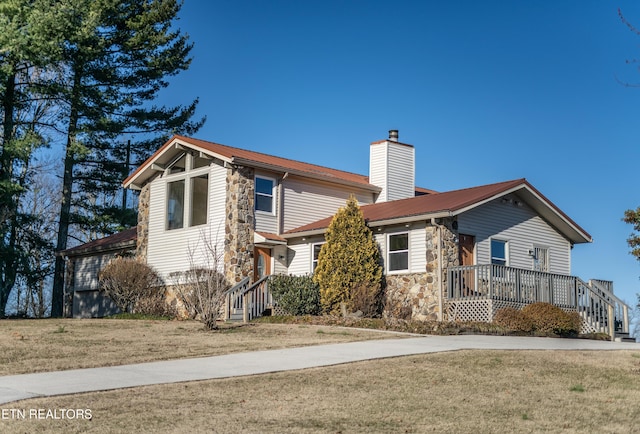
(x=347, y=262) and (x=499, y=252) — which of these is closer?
(x=347, y=262)

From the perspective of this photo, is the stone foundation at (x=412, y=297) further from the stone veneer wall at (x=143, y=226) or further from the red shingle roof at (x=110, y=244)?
the red shingle roof at (x=110, y=244)

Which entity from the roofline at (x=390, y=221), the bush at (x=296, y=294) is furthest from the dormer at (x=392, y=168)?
the bush at (x=296, y=294)

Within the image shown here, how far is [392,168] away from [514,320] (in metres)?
9.91

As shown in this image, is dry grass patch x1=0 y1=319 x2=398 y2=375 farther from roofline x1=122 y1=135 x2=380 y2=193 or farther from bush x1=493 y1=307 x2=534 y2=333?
roofline x1=122 y1=135 x2=380 y2=193

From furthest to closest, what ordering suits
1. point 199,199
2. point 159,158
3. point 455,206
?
point 159,158 → point 199,199 → point 455,206

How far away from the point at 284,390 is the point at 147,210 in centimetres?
1919

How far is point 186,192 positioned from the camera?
27.6m

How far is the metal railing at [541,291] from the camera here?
22609 millimetres

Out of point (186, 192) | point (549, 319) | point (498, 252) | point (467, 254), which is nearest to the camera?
point (549, 319)

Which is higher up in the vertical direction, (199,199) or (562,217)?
(199,199)

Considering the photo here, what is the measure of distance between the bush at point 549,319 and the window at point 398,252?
4100mm

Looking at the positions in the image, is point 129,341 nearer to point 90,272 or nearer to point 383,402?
point 383,402

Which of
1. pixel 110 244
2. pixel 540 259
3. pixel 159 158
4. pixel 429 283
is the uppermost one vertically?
pixel 159 158

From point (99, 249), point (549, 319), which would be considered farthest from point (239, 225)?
point (549, 319)
